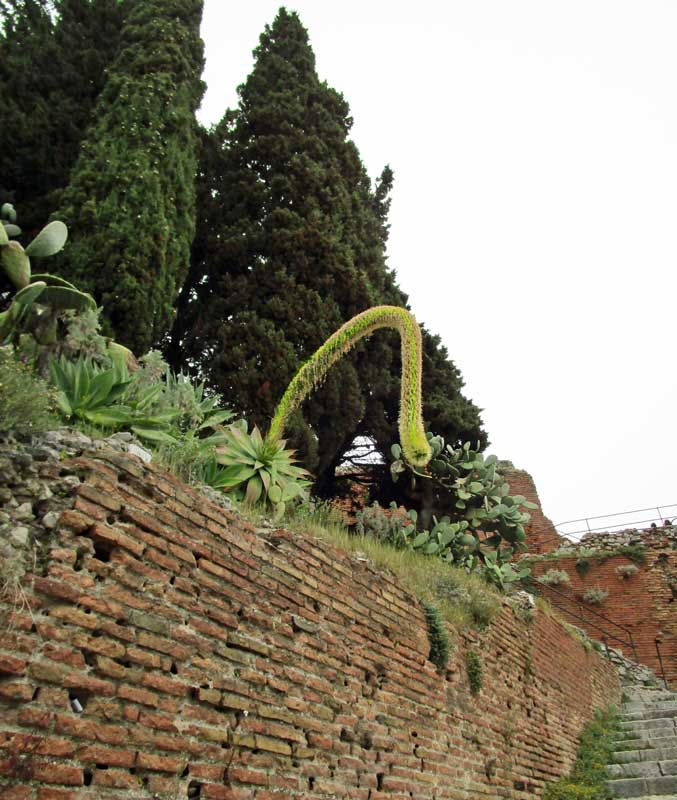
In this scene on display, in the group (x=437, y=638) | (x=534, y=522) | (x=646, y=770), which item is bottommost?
(x=437, y=638)

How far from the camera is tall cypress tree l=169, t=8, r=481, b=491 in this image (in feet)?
31.4

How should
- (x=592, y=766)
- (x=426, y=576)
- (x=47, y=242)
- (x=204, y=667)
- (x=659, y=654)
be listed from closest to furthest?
(x=204, y=667) → (x=47, y=242) → (x=426, y=576) → (x=592, y=766) → (x=659, y=654)

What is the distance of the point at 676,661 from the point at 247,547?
49.6 feet

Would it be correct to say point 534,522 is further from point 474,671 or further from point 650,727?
point 474,671

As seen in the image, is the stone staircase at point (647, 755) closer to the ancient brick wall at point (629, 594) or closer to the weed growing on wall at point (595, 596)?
the ancient brick wall at point (629, 594)

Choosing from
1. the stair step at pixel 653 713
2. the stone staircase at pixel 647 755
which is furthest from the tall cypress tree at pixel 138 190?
the stair step at pixel 653 713

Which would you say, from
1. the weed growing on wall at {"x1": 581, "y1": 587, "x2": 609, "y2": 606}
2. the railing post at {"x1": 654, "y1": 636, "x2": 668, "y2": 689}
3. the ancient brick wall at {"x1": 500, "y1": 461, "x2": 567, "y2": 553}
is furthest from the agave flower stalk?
the ancient brick wall at {"x1": 500, "y1": 461, "x2": 567, "y2": 553}

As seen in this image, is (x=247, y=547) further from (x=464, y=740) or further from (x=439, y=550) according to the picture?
(x=439, y=550)

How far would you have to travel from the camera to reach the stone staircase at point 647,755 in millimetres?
7930

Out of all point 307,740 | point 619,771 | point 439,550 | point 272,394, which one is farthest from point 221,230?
point 619,771

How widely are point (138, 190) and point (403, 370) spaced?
4594mm

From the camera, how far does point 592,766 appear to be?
8.92 m

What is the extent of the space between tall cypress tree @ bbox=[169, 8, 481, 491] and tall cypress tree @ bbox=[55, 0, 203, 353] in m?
1.32

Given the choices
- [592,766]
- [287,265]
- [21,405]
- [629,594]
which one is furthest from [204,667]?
[629,594]
